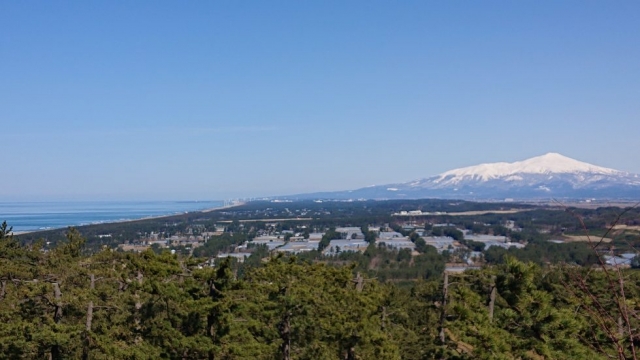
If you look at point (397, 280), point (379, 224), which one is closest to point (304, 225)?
point (379, 224)

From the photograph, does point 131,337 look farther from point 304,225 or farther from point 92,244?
point 304,225

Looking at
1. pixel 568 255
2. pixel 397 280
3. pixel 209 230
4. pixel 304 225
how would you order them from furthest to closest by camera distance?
pixel 304 225 < pixel 209 230 < pixel 568 255 < pixel 397 280

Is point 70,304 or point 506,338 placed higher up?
point 70,304

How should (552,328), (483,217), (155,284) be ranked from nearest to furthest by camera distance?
(552,328)
(155,284)
(483,217)

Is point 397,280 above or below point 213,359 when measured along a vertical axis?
below

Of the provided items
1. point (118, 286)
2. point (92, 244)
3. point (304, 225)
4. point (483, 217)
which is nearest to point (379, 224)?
point (304, 225)

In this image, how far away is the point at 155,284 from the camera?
796cm

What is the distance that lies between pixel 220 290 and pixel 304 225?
3186 inches

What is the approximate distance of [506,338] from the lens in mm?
7613

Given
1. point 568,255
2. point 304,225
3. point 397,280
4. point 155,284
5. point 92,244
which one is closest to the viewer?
point 155,284

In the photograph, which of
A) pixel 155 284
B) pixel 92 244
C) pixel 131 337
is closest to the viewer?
pixel 155 284

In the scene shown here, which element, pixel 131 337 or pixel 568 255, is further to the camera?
pixel 568 255

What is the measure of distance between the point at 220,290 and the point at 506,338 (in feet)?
15.0

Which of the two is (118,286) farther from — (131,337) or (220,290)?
(220,290)
